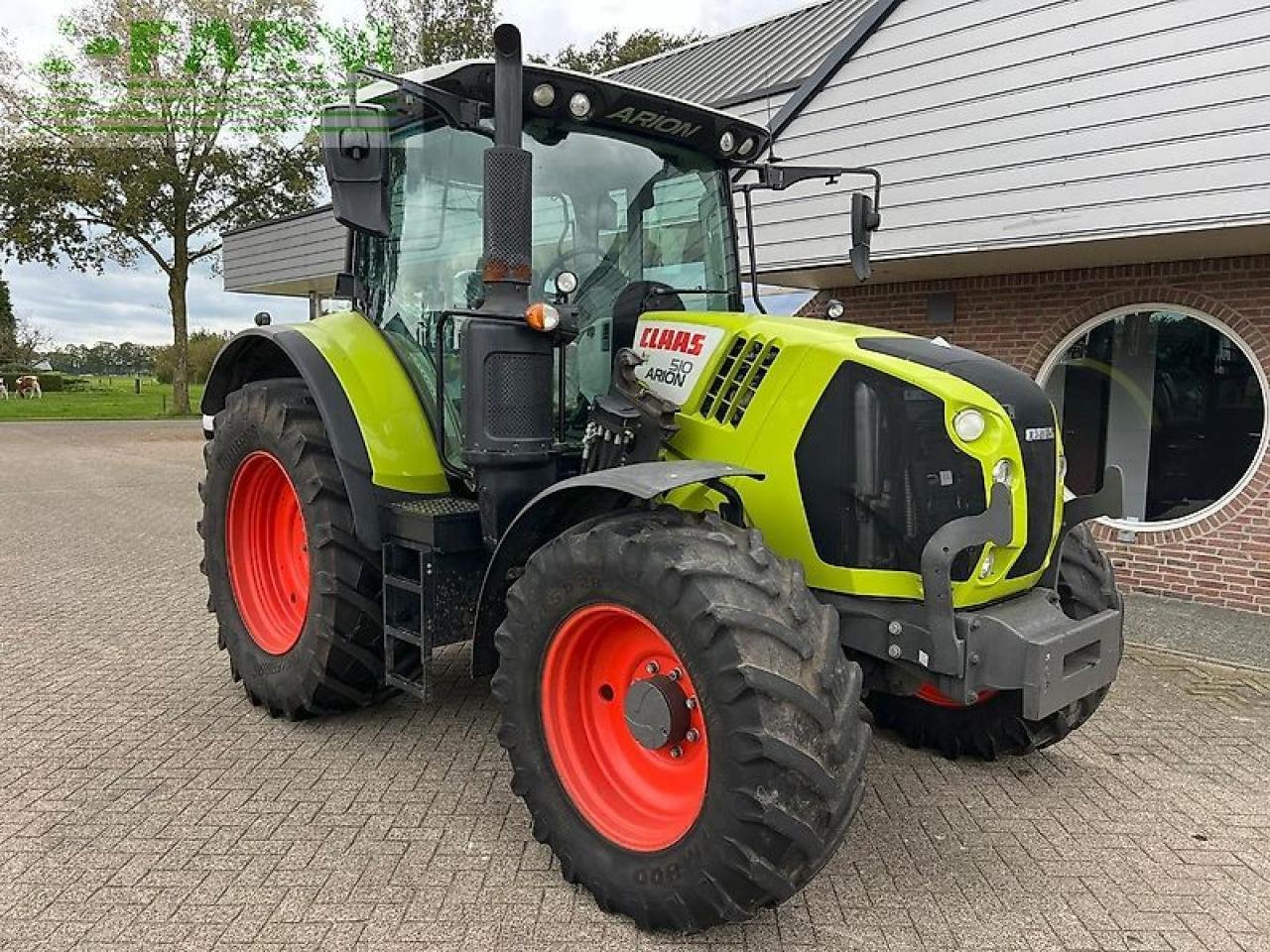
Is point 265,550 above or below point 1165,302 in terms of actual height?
below

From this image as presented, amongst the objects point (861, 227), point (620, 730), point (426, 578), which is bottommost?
point (620, 730)

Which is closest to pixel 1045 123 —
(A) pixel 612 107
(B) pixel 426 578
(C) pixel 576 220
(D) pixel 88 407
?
(A) pixel 612 107

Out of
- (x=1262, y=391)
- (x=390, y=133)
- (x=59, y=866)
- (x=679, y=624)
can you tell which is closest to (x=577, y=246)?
(x=390, y=133)

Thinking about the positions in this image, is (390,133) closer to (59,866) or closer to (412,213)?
(412,213)

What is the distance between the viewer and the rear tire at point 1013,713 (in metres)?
3.37

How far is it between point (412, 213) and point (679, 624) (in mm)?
2131

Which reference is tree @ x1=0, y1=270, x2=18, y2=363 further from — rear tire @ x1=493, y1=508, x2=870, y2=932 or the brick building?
rear tire @ x1=493, y1=508, x2=870, y2=932

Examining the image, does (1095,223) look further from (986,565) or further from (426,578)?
(426,578)

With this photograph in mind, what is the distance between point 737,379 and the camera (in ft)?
10.3

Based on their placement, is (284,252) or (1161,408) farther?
(284,252)

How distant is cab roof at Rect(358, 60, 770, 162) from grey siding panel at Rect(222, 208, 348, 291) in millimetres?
11081

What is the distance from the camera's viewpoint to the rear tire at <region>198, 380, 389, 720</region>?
3.78 meters

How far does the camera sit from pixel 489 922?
2.69m

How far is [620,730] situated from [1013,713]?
5.21 ft
